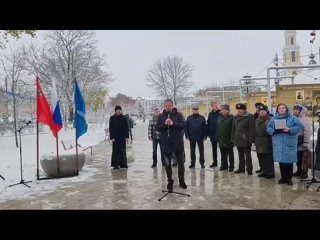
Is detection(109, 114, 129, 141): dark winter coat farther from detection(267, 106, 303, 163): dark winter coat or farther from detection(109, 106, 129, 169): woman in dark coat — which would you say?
detection(267, 106, 303, 163): dark winter coat

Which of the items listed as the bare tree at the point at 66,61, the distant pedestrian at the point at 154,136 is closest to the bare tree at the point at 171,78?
the bare tree at the point at 66,61

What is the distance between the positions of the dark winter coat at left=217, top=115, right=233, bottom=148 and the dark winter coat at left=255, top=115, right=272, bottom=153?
3.61 ft

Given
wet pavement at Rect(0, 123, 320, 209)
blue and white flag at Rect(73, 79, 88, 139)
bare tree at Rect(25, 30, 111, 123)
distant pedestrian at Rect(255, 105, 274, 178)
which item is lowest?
wet pavement at Rect(0, 123, 320, 209)

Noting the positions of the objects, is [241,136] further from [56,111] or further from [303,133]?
[56,111]

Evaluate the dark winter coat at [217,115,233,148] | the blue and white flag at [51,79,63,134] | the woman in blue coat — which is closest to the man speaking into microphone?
the woman in blue coat

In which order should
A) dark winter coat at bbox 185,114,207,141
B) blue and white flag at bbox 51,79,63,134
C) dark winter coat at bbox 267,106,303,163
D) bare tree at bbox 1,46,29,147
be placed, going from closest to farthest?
dark winter coat at bbox 267,106,303,163 → blue and white flag at bbox 51,79,63,134 → dark winter coat at bbox 185,114,207,141 → bare tree at bbox 1,46,29,147

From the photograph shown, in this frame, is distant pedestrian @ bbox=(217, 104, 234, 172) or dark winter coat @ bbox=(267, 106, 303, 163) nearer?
dark winter coat @ bbox=(267, 106, 303, 163)

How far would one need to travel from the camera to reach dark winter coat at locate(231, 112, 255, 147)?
8945 millimetres

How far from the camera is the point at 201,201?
6.61m

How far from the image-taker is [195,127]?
34.0 ft
